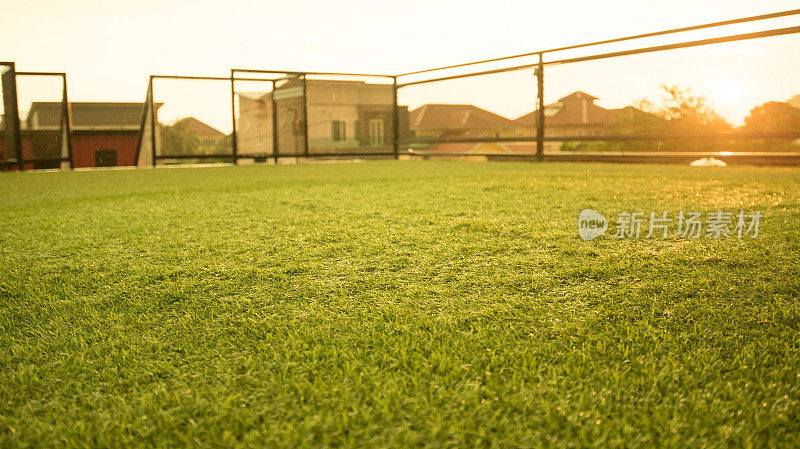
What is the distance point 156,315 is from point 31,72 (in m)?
7.69

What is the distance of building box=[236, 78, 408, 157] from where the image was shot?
8.41m

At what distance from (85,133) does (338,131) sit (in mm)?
10864

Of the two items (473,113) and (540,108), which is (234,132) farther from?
(540,108)

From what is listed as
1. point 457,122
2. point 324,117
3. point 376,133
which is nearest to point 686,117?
point 457,122

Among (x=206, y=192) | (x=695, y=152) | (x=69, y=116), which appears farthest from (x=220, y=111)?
(x=695, y=152)

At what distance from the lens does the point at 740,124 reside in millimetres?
4781

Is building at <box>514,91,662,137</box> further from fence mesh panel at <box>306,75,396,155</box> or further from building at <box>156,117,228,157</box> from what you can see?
building at <box>156,117,228,157</box>

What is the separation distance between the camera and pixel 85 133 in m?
15.3

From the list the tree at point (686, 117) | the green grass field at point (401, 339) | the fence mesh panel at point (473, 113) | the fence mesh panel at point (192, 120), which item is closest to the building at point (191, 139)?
the fence mesh panel at point (192, 120)

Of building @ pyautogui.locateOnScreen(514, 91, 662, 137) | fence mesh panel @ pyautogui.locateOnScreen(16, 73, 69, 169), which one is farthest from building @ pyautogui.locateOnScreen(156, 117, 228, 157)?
building @ pyautogui.locateOnScreen(514, 91, 662, 137)

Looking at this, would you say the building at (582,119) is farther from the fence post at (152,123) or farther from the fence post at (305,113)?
the fence post at (152,123)

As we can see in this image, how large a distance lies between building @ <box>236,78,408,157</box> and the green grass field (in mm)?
6844

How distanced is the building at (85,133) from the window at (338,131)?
370cm

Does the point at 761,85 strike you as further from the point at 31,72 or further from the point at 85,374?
the point at 31,72
